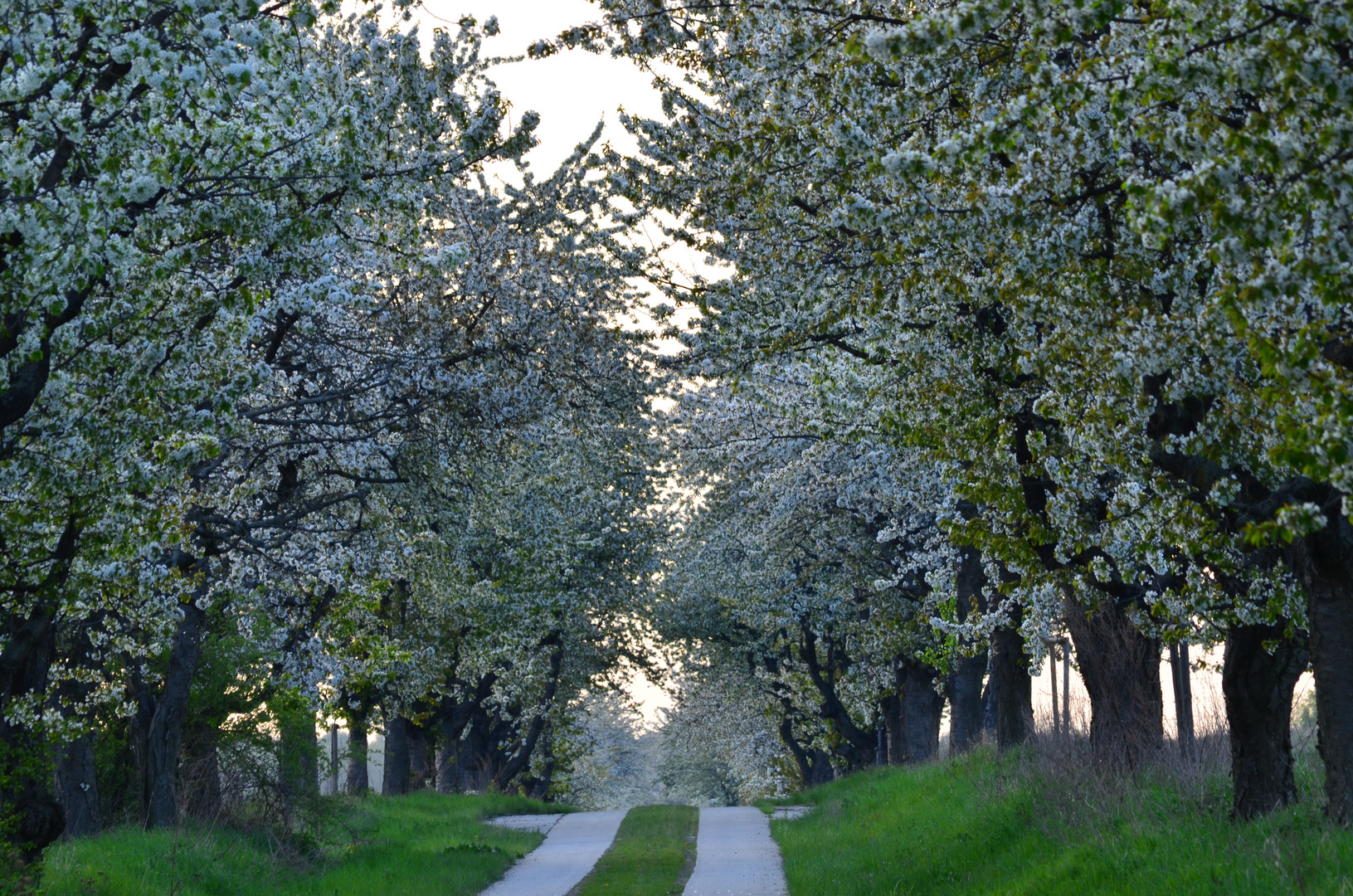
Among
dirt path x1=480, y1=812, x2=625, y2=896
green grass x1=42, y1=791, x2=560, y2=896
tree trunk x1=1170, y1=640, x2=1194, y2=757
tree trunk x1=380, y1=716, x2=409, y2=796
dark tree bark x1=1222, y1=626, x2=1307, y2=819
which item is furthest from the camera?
tree trunk x1=380, y1=716, x2=409, y2=796

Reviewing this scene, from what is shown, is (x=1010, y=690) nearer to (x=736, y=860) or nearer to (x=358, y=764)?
(x=736, y=860)

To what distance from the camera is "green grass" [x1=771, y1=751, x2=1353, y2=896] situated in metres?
7.36

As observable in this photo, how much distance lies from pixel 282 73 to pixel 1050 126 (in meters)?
5.34

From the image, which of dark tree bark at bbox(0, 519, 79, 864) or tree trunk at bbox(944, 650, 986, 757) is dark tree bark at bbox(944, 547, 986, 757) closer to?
tree trunk at bbox(944, 650, 986, 757)

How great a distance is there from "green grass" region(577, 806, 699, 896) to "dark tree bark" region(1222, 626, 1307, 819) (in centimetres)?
797

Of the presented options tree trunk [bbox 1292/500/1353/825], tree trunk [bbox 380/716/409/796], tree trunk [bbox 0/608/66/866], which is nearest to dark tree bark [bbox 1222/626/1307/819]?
tree trunk [bbox 1292/500/1353/825]

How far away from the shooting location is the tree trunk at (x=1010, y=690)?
1875cm

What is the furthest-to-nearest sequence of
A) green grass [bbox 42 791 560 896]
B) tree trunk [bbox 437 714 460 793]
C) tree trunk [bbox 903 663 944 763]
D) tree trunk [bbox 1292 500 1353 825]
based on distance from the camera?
tree trunk [bbox 437 714 460 793]
tree trunk [bbox 903 663 944 763]
green grass [bbox 42 791 560 896]
tree trunk [bbox 1292 500 1353 825]

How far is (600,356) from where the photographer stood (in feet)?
53.8

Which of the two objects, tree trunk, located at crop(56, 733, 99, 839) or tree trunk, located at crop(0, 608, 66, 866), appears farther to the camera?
tree trunk, located at crop(56, 733, 99, 839)

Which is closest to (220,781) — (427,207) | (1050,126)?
(427,207)

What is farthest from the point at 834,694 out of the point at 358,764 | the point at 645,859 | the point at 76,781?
the point at 76,781

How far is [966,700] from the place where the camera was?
24.9 meters

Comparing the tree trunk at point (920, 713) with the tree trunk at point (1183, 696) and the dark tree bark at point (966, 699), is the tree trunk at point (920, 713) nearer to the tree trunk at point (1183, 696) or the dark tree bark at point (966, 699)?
the dark tree bark at point (966, 699)
